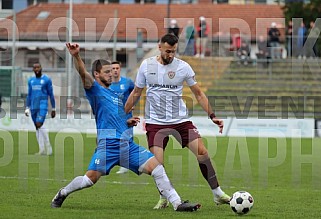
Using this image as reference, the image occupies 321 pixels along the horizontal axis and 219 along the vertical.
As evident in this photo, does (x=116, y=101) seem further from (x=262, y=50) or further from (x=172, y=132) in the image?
(x=262, y=50)

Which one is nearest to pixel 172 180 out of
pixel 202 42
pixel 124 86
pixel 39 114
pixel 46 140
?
pixel 124 86

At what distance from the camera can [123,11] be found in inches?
2373

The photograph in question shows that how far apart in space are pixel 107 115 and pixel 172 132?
1131 millimetres

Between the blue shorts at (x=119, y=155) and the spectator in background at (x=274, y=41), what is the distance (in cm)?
2631

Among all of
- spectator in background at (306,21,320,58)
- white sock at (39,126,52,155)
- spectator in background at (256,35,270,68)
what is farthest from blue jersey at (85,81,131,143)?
spectator in background at (256,35,270,68)

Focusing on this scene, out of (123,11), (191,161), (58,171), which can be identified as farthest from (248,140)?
(123,11)

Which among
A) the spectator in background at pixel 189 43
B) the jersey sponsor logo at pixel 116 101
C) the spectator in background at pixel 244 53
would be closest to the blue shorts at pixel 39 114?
the jersey sponsor logo at pixel 116 101

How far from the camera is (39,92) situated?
73.9ft

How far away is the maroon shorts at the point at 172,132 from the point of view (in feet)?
39.1

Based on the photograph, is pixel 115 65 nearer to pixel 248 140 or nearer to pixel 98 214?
pixel 98 214

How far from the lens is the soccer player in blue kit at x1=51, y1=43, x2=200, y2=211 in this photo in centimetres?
1113

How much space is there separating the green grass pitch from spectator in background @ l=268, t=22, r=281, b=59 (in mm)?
9899

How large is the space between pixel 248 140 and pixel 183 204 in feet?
58.5

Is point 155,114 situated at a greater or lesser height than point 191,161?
greater
